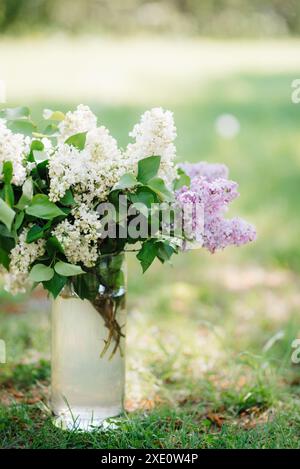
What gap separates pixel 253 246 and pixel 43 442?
2.22 m

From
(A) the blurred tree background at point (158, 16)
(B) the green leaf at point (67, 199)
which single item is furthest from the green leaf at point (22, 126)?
(A) the blurred tree background at point (158, 16)

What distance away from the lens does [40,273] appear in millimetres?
1705

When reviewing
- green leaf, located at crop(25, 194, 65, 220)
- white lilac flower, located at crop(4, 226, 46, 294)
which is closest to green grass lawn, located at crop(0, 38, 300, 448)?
white lilac flower, located at crop(4, 226, 46, 294)

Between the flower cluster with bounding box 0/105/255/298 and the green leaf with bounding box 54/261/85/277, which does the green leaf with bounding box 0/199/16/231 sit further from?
the green leaf with bounding box 54/261/85/277

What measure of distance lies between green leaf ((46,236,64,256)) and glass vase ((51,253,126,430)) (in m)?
0.13

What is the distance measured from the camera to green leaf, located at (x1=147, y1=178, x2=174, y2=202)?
68.7 inches

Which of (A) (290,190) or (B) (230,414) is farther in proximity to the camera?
(A) (290,190)

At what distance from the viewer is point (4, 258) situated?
1822 mm

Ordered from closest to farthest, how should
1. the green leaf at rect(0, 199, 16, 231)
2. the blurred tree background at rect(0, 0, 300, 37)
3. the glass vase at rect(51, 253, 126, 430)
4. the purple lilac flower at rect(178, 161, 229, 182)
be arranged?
the green leaf at rect(0, 199, 16, 231), the glass vase at rect(51, 253, 126, 430), the purple lilac flower at rect(178, 161, 229, 182), the blurred tree background at rect(0, 0, 300, 37)

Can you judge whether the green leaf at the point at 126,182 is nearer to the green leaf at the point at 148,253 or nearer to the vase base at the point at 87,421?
the green leaf at the point at 148,253

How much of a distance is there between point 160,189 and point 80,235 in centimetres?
20

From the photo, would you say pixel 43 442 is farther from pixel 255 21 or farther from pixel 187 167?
pixel 255 21

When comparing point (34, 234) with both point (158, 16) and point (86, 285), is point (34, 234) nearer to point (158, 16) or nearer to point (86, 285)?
point (86, 285)

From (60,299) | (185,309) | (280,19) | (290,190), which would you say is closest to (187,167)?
(60,299)
